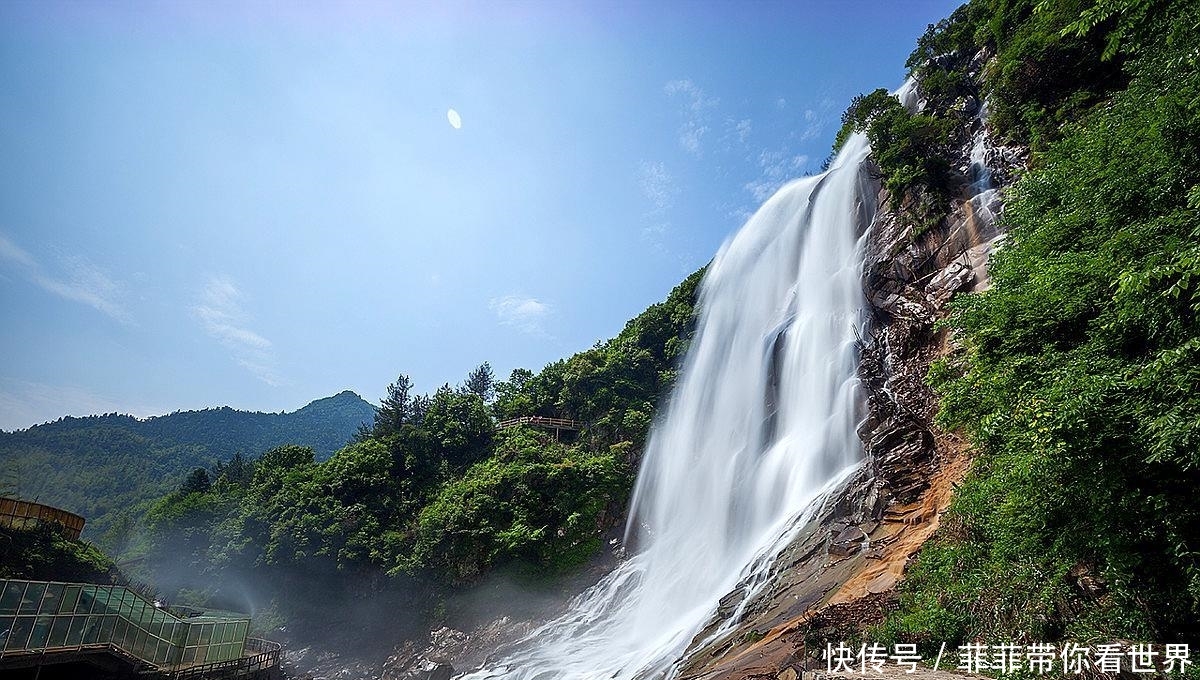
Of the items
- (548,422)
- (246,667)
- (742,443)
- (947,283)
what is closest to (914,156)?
(947,283)

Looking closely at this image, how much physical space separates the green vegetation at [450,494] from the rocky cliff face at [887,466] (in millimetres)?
15499

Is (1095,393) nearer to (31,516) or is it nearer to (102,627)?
(102,627)

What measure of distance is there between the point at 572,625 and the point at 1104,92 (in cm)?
2535

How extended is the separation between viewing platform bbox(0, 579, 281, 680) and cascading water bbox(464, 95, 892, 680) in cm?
909

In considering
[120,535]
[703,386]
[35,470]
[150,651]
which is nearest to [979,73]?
[703,386]

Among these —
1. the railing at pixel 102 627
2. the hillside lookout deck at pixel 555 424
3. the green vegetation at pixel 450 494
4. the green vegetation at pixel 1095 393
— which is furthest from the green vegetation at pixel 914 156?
the railing at pixel 102 627

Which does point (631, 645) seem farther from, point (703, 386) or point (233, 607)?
point (233, 607)

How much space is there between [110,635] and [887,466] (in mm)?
22167

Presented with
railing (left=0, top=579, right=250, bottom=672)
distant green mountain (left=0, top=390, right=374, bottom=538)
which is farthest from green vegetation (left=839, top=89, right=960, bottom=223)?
distant green mountain (left=0, top=390, right=374, bottom=538)

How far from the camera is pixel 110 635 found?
1486 cm

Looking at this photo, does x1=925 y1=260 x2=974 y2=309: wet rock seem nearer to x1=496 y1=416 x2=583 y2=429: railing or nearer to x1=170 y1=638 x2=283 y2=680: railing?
x1=496 y1=416 x2=583 y2=429: railing

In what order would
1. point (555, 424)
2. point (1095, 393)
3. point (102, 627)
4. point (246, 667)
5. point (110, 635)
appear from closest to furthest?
point (1095, 393) → point (102, 627) → point (110, 635) → point (246, 667) → point (555, 424)

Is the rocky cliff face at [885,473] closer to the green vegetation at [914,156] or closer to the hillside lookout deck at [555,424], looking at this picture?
the green vegetation at [914,156]

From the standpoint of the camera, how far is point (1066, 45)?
51.7 feet
